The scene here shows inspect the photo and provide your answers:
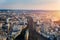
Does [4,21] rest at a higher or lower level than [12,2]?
lower

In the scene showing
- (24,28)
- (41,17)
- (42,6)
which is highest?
(42,6)

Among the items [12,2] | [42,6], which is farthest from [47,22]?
[12,2]

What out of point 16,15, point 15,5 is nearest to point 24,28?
point 16,15

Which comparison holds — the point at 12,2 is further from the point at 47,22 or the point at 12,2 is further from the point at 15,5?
the point at 47,22

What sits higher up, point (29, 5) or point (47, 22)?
point (29, 5)

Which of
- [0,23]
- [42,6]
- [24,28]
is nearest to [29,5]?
[42,6]

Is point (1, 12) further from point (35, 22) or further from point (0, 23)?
point (35, 22)

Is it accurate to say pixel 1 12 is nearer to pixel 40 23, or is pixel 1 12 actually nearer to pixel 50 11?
pixel 40 23
